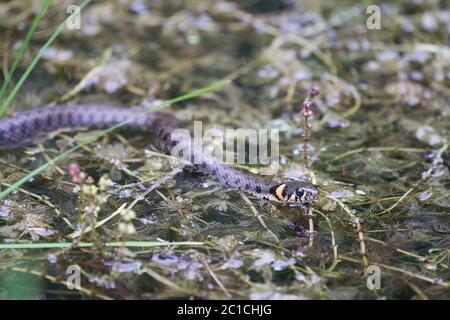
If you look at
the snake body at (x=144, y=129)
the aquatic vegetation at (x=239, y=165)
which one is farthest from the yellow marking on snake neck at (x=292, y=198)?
the aquatic vegetation at (x=239, y=165)

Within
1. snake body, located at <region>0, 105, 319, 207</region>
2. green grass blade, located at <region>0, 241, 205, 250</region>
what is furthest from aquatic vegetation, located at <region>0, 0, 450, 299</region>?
snake body, located at <region>0, 105, 319, 207</region>

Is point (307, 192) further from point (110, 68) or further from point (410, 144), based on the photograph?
point (110, 68)

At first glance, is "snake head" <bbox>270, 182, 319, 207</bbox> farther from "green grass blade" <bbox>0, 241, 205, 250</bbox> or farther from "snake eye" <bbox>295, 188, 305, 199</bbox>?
"green grass blade" <bbox>0, 241, 205, 250</bbox>

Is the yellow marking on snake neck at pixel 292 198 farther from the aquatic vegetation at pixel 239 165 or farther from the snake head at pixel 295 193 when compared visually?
the aquatic vegetation at pixel 239 165

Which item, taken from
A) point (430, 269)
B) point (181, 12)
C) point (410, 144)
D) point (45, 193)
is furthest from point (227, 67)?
point (430, 269)

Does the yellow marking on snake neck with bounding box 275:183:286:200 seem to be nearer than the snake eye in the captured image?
No
